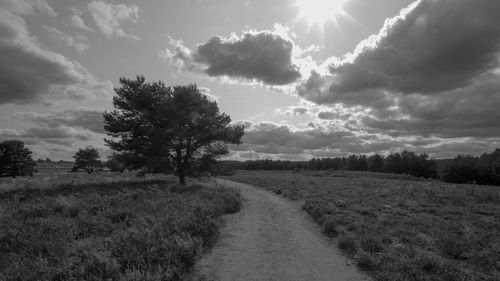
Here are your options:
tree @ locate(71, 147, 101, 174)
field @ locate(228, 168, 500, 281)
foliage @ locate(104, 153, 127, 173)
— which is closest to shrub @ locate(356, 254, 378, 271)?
field @ locate(228, 168, 500, 281)

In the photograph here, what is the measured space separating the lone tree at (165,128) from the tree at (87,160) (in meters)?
51.5

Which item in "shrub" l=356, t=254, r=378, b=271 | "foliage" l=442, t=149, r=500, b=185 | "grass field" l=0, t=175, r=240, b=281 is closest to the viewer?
"grass field" l=0, t=175, r=240, b=281

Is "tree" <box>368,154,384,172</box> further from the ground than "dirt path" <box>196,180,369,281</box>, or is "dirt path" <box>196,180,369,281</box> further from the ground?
"tree" <box>368,154,384,172</box>

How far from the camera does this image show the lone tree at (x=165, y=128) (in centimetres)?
2548

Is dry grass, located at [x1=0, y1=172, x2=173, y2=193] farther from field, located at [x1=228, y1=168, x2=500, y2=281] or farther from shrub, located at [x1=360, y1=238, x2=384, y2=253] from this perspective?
shrub, located at [x1=360, y1=238, x2=384, y2=253]

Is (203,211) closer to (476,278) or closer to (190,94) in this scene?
(476,278)

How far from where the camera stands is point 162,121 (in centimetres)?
2662

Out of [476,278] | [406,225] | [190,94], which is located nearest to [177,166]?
[190,94]

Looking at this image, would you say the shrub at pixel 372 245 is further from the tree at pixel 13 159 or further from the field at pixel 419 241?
the tree at pixel 13 159

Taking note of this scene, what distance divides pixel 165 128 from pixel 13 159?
1652 inches

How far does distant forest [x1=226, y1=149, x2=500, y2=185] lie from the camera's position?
69.7 meters

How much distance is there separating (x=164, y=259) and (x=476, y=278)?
756 cm

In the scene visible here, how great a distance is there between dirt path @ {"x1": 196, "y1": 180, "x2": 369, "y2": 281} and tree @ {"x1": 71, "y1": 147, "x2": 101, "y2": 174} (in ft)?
233

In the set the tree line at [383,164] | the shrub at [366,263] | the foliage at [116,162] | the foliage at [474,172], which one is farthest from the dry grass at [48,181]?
the tree line at [383,164]
